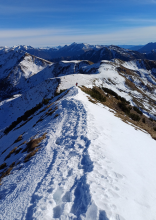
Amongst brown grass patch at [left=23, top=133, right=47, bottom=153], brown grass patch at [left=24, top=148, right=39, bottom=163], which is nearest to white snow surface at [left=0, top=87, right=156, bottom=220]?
brown grass patch at [left=24, top=148, right=39, bottom=163]

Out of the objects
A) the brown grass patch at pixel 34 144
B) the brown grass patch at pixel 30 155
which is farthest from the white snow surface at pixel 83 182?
the brown grass patch at pixel 34 144

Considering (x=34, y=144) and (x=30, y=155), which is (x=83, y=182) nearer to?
(x=30, y=155)

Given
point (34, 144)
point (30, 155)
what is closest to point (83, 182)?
point (30, 155)

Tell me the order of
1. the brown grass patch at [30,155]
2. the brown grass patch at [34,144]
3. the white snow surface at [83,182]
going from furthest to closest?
the brown grass patch at [34,144] < the brown grass patch at [30,155] < the white snow surface at [83,182]

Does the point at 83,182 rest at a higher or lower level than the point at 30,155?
higher

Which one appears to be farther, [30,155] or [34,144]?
[34,144]

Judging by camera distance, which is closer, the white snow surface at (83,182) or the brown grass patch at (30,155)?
the white snow surface at (83,182)

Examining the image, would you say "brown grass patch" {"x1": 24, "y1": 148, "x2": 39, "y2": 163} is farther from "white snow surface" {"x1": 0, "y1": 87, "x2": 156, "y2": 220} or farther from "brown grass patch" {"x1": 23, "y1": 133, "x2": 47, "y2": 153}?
"brown grass patch" {"x1": 23, "y1": 133, "x2": 47, "y2": 153}

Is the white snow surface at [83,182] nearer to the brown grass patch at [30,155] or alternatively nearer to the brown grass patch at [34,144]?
the brown grass patch at [30,155]

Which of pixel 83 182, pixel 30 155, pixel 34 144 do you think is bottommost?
pixel 34 144
